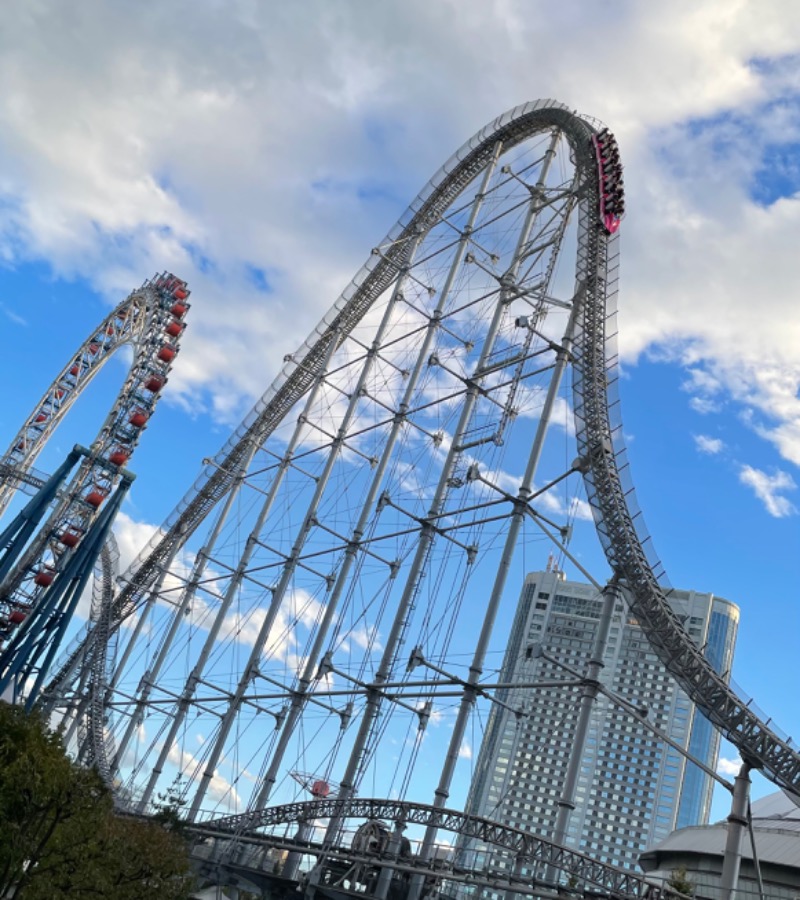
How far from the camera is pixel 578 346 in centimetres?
2339

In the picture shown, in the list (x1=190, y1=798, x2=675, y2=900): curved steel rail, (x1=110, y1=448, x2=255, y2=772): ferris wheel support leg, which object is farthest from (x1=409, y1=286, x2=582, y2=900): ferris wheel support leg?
(x1=110, y1=448, x2=255, y2=772): ferris wheel support leg

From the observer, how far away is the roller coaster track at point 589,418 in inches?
712

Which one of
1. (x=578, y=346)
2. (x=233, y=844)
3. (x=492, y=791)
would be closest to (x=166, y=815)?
(x=233, y=844)

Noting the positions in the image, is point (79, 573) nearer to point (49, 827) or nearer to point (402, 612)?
point (402, 612)

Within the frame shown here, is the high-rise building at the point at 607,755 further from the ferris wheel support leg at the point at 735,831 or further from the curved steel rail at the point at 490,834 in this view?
the ferris wheel support leg at the point at 735,831

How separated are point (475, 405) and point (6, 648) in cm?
2205

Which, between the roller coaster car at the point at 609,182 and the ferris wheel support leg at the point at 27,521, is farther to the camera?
the ferris wheel support leg at the point at 27,521

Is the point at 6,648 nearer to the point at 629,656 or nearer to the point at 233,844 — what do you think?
the point at 233,844

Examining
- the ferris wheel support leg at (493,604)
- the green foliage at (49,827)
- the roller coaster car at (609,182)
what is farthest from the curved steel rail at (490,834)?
the roller coaster car at (609,182)

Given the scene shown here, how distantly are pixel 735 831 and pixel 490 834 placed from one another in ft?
13.8

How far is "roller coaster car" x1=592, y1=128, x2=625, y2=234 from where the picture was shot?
24.9 m

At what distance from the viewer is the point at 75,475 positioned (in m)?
40.2

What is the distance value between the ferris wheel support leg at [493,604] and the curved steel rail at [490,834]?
1.74 ft

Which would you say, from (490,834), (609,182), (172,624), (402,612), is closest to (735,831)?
(490,834)
